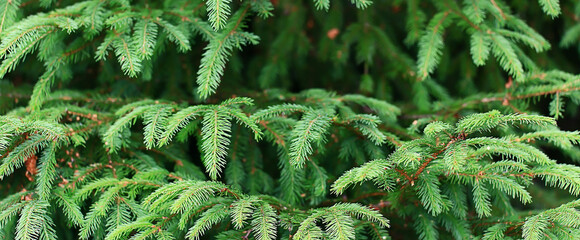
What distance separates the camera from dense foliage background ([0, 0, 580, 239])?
4.70 ft

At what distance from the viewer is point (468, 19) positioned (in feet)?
6.80

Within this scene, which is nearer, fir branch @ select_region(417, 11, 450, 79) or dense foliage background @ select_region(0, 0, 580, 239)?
dense foliage background @ select_region(0, 0, 580, 239)

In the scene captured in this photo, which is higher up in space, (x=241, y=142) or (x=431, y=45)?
(x=431, y=45)

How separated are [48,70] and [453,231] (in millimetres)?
1636

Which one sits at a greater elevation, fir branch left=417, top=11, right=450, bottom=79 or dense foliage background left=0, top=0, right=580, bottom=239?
fir branch left=417, top=11, right=450, bottom=79

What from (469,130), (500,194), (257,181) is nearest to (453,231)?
(500,194)

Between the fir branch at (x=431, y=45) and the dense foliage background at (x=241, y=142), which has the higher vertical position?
the fir branch at (x=431, y=45)

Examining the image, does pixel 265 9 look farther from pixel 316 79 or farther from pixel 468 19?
pixel 316 79

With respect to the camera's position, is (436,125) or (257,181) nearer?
(436,125)

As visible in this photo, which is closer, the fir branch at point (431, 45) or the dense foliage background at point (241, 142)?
the dense foliage background at point (241, 142)

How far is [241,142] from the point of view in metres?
2.02

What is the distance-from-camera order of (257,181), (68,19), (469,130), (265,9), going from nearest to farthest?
(469,130), (68,19), (265,9), (257,181)

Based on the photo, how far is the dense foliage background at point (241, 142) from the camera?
143 centimetres

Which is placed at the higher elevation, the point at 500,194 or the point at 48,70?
the point at 48,70
